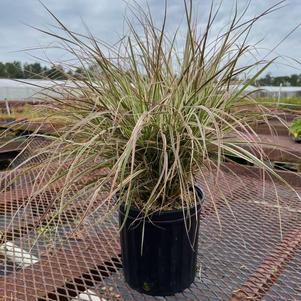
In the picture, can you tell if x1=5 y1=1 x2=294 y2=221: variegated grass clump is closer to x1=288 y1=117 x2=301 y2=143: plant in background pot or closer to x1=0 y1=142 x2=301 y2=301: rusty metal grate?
x1=0 y1=142 x2=301 y2=301: rusty metal grate

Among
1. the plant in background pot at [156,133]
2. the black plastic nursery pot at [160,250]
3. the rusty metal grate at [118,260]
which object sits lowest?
the rusty metal grate at [118,260]

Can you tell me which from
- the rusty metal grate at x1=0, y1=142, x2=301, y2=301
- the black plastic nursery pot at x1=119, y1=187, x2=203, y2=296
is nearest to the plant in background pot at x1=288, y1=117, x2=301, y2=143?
the rusty metal grate at x1=0, y1=142, x2=301, y2=301

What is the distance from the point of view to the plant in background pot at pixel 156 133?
2.18 feet

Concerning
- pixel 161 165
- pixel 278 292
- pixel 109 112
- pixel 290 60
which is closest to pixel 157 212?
pixel 161 165

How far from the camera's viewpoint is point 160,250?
70 centimetres

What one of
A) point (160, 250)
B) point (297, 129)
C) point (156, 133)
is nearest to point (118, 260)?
point (160, 250)

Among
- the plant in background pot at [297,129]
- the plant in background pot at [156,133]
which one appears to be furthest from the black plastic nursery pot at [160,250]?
the plant in background pot at [297,129]

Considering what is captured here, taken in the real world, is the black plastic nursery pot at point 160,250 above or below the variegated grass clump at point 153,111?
below

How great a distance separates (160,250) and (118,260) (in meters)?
0.21

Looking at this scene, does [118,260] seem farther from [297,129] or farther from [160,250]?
[297,129]

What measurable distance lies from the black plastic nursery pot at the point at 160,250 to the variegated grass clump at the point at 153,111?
0.11 feet

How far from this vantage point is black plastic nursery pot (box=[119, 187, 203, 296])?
69 cm

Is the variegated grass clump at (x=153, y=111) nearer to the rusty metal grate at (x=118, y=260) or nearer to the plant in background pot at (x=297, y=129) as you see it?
the rusty metal grate at (x=118, y=260)

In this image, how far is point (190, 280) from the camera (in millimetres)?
751
